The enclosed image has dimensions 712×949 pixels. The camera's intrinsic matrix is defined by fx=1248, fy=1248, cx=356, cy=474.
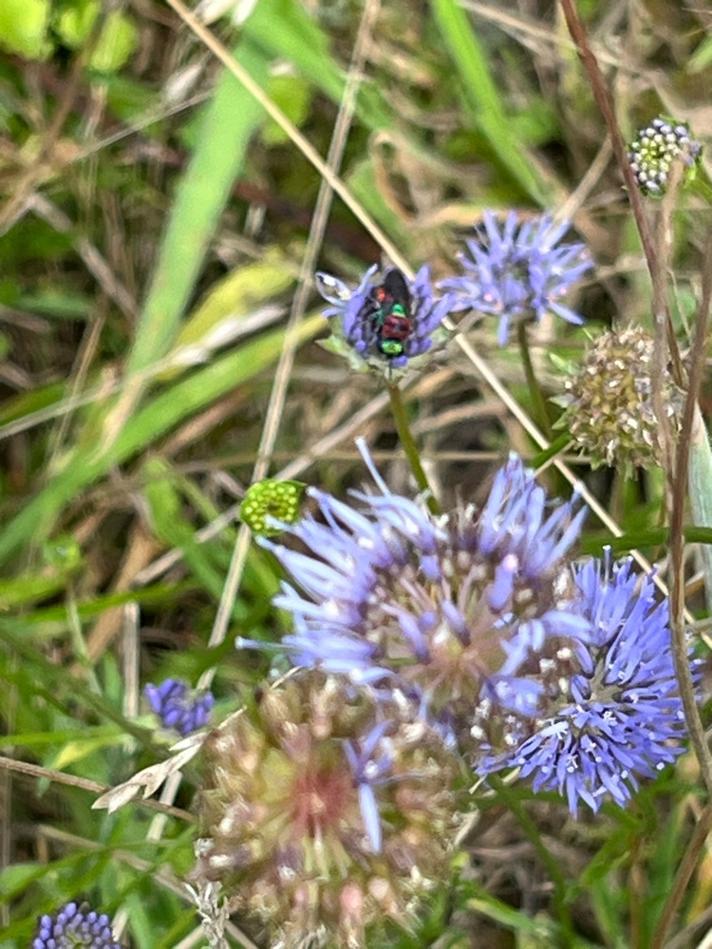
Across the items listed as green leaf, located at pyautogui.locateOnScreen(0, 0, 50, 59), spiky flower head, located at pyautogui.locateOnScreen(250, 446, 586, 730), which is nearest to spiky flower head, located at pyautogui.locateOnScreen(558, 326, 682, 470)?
spiky flower head, located at pyautogui.locateOnScreen(250, 446, 586, 730)

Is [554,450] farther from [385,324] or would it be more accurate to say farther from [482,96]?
[482,96]

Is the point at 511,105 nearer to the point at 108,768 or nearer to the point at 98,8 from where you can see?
the point at 98,8

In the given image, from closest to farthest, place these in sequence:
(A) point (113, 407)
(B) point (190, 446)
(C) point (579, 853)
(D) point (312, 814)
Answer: (D) point (312, 814)
(C) point (579, 853)
(A) point (113, 407)
(B) point (190, 446)

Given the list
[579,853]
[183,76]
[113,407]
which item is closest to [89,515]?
[113,407]

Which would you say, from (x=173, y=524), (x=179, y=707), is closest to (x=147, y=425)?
(x=173, y=524)

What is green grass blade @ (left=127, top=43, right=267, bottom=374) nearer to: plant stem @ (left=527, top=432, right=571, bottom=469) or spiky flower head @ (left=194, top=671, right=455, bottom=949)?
plant stem @ (left=527, top=432, right=571, bottom=469)

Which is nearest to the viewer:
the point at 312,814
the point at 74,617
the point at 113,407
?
the point at 312,814
